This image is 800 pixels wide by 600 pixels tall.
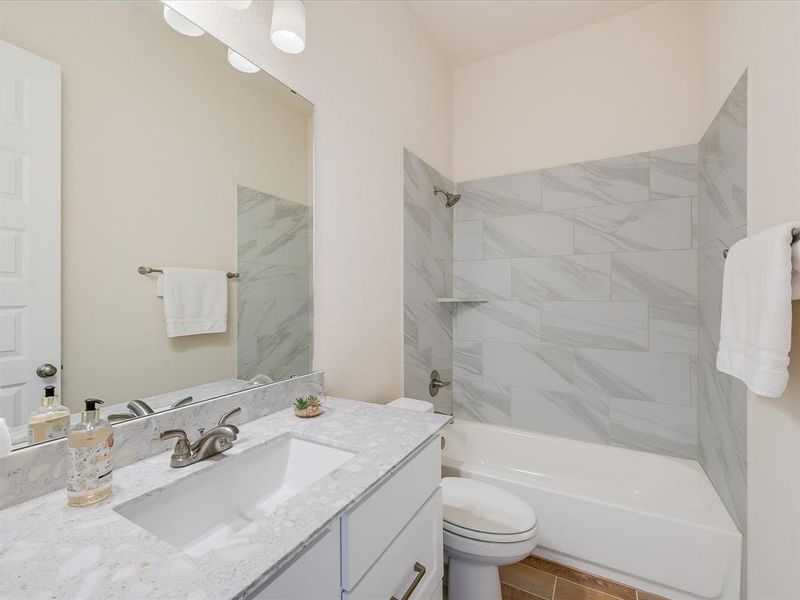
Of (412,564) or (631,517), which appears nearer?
(412,564)

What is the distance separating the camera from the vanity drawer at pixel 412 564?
0.75 m

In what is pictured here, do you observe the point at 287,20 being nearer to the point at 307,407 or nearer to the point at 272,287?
the point at 272,287

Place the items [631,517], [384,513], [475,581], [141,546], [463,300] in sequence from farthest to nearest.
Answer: [463,300] → [631,517] → [475,581] → [384,513] → [141,546]

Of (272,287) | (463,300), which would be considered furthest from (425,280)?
(272,287)

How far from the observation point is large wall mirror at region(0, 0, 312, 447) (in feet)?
2.26

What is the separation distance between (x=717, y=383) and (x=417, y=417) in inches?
57.5

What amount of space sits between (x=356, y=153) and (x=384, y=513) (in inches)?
55.4

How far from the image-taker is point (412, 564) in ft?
3.01

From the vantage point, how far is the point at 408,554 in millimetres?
895

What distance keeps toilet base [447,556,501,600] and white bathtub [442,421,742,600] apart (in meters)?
0.40

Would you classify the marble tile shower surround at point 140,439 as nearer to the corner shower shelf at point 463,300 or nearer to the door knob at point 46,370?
the door knob at point 46,370

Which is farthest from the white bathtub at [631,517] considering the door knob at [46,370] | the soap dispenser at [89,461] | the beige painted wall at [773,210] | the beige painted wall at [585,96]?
the beige painted wall at [585,96]

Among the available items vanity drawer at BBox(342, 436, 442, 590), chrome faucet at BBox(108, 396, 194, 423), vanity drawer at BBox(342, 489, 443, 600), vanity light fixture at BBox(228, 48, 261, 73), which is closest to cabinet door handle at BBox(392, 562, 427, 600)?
vanity drawer at BBox(342, 489, 443, 600)

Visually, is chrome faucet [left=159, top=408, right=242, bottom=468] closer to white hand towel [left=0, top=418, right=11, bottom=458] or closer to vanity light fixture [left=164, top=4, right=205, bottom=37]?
white hand towel [left=0, top=418, right=11, bottom=458]
